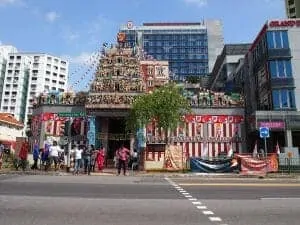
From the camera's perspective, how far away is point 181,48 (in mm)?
138500

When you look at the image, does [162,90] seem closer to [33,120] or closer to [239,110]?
[239,110]

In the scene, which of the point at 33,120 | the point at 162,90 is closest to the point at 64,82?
the point at 33,120

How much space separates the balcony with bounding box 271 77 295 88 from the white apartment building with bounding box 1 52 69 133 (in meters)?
97.6

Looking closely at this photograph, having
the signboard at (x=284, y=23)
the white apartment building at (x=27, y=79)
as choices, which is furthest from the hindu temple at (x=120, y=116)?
the white apartment building at (x=27, y=79)

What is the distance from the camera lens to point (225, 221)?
8.23 meters

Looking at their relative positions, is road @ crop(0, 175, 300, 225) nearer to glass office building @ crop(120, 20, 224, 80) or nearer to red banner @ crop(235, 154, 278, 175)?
red banner @ crop(235, 154, 278, 175)

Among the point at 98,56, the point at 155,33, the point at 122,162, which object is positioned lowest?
the point at 122,162

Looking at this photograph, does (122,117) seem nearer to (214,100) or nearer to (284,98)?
(214,100)

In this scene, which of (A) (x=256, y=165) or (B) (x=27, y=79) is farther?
(B) (x=27, y=79)

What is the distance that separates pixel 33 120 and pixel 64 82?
345 ft

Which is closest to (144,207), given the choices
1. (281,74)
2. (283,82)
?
(283,82)

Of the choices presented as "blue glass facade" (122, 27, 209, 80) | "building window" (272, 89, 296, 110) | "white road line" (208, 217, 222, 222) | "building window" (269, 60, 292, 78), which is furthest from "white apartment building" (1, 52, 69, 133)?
"white road line" (208, 217, 222, 222)

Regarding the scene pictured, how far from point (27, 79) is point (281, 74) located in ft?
370

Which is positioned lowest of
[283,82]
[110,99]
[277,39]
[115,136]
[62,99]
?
[115,136]
